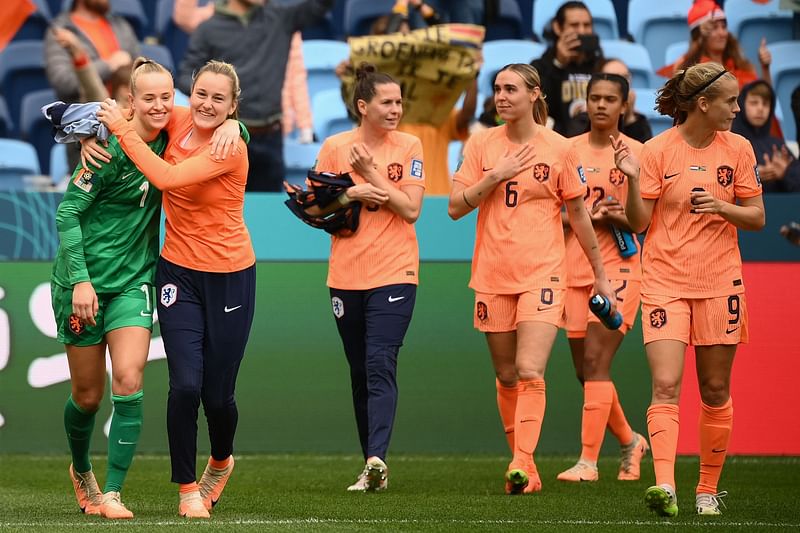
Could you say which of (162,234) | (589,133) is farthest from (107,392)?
(589,133)

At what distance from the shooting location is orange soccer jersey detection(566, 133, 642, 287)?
26.3 ft

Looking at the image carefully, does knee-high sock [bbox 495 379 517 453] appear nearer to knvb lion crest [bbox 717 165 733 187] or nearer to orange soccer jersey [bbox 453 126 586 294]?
orange soccer jersey [bbox 453 126 586 294]

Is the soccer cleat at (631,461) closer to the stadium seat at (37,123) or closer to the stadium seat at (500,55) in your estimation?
the stadium seat at (500,55)

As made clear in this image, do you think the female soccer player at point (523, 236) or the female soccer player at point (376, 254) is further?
the female soccer player at point (376, 254)

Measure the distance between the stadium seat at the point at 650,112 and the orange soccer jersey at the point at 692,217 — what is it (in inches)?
233

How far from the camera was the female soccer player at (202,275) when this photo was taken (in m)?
5.92

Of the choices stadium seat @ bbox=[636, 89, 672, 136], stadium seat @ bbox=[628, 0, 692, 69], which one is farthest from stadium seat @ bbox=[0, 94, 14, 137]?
stadium seat @ bbox=[628, 0, 692, 69]

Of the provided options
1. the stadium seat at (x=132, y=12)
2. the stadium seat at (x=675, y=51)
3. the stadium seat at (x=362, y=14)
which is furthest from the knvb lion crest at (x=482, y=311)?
the stadium seat at (x=132, y=12)

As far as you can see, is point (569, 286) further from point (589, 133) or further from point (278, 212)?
point (278, 212)

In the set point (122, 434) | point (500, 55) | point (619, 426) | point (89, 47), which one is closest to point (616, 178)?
point (619, 426)

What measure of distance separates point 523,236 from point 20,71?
7487 mm

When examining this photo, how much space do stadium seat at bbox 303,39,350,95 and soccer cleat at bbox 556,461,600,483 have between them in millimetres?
6191

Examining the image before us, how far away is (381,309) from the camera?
7.39m

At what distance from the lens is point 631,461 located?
8156 mm
